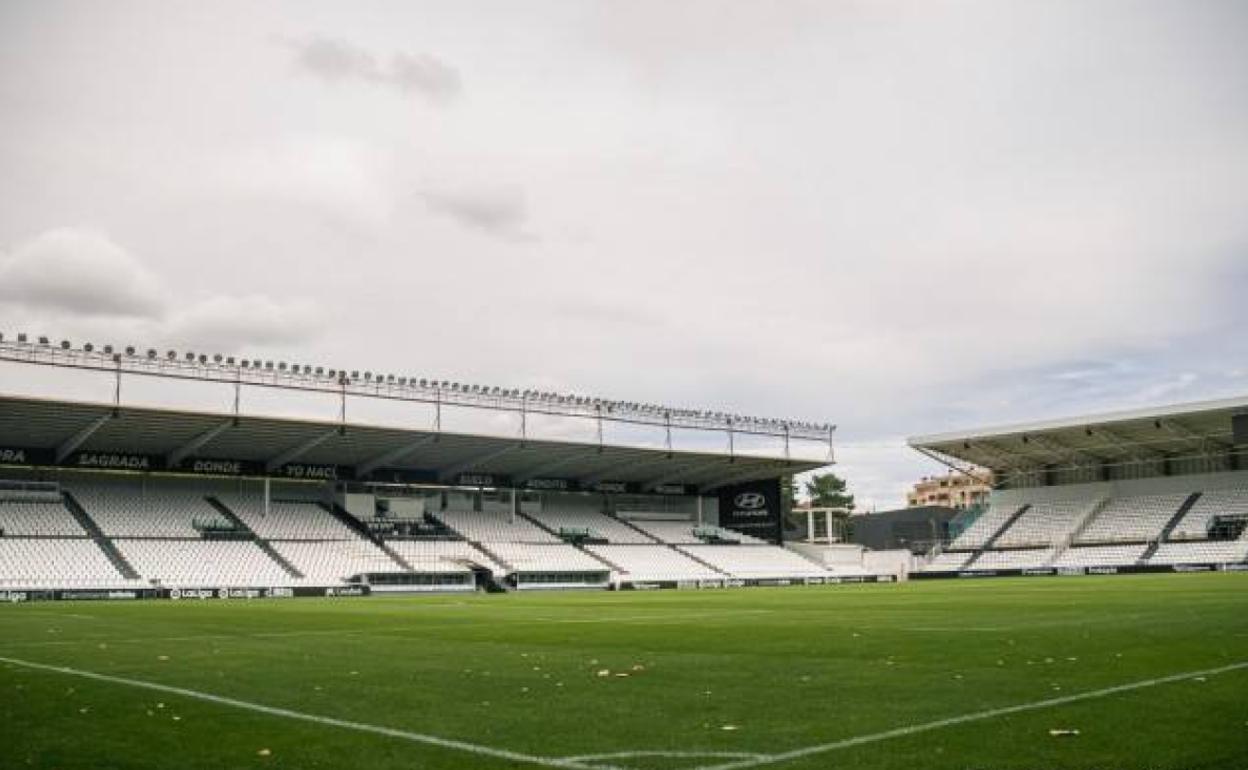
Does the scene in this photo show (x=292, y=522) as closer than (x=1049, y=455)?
Yes

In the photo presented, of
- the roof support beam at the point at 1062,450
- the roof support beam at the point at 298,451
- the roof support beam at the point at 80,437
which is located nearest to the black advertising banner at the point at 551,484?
the roof support beam at the point at 298,451

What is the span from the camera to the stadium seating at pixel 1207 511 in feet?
212

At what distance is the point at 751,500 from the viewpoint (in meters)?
83.6

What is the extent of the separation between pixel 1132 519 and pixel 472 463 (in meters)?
42.7

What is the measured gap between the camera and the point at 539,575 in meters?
61.3

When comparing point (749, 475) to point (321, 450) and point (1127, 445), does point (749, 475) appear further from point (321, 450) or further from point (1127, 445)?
point (321, 450)

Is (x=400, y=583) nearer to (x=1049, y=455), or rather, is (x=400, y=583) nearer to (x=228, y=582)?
(x=228, y=582)

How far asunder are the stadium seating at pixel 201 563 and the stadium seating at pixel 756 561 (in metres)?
28.3

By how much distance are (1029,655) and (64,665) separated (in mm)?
12155

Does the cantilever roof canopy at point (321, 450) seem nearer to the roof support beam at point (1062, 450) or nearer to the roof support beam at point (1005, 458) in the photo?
the roof support beam at point (1005, 458)

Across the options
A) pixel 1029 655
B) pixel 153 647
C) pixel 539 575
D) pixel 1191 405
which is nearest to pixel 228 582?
pixel 539 575

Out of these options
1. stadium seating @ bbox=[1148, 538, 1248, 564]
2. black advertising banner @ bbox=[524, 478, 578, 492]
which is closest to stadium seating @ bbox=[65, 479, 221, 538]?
black advertising banner @ bbox=[524, 478, 578, 492]

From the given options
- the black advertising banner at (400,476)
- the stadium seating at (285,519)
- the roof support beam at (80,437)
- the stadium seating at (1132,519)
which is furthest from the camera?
the stadium seating at (1132,519)

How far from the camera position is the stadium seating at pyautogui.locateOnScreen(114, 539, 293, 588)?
5084 cm
